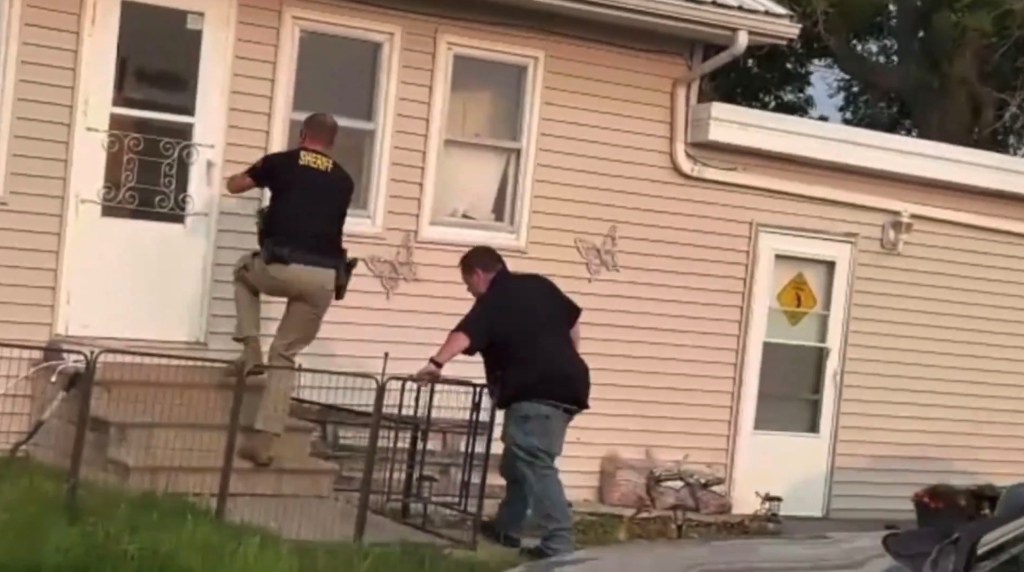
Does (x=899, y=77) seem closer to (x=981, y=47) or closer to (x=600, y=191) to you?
(x=981, y=47)

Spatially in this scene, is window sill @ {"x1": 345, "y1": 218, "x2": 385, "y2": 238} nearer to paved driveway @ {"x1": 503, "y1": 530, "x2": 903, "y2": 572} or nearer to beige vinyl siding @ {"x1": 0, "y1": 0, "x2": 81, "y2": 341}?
beige vinyl siding @ {"x1": 0, "y1": 0, "x2": 81, "y2": 341}

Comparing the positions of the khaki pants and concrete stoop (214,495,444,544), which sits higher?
the khaki pants

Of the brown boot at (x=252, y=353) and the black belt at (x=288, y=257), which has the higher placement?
the black belt at (x=288, y=257)

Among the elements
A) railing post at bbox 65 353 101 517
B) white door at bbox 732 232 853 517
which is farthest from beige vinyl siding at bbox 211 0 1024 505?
railing post at bbox 65 353 101 517

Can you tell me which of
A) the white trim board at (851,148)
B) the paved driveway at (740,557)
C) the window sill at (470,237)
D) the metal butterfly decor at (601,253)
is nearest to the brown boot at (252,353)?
the window sill at (470,237)

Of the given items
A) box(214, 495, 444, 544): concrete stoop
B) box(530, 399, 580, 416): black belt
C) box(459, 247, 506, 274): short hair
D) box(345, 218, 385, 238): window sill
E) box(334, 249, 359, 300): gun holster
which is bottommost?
box(214, 495, 444, 544): concrete stoop

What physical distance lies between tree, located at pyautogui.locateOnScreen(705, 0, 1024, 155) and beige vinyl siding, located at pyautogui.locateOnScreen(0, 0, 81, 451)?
13.7 m

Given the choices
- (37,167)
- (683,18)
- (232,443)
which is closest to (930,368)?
(683,18)

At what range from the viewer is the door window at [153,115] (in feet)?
32.0

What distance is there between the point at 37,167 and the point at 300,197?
185 centimetres

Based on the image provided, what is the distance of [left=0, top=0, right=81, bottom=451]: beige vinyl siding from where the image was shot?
945cm

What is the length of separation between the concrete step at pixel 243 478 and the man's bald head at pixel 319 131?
5.96ft

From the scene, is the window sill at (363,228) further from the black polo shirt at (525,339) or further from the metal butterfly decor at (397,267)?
the black polo shirt at (525,339)

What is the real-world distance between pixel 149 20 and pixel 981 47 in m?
15.5
